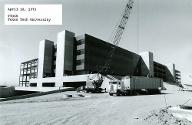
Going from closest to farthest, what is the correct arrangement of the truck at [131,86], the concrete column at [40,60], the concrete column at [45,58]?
the truck at [131,86], the concrete column at [40,60], the concrete column at [45,58]

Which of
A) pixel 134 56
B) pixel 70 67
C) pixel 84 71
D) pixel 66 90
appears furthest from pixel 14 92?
pixel 134 56

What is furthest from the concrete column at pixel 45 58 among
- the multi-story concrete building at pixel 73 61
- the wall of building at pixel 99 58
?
the wall of building at pixel 99 58

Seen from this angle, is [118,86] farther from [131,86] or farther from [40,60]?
[40,60]

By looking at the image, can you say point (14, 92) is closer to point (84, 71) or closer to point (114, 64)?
point (84, 71)

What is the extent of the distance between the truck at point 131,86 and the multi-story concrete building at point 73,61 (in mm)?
24154

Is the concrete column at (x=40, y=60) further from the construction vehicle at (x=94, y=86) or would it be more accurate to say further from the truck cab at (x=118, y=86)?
the truck cab at (x=118, y=86)

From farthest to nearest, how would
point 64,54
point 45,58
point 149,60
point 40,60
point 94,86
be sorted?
point 149,60, point 40,60, point 45,58, point 64,54, point 94,86

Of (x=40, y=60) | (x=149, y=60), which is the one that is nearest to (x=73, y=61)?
(x=40, y=60)

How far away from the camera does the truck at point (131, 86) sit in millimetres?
36812

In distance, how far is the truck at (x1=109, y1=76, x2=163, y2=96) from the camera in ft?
121

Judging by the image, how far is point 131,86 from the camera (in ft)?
125

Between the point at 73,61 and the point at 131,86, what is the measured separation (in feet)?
142

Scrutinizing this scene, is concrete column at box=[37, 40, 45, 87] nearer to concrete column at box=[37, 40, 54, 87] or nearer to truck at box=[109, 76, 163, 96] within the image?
concrete column at box=[37, 40, 54, 87]

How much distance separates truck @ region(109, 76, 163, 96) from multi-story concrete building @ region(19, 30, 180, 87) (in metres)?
24.2
